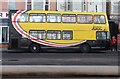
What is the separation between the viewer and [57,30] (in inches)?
1302

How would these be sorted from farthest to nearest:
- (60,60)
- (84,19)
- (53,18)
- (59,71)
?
1. (84,19)
2. (53,18)
3. (60,60)
4. (59,71)

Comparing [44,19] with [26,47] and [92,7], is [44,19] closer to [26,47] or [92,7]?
[26,47]

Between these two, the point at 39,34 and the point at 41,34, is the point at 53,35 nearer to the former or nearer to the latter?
the point at 41,34

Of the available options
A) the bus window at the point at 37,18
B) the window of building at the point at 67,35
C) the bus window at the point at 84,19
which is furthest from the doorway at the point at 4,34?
the bus window at the point at 84,19

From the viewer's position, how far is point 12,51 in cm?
3428

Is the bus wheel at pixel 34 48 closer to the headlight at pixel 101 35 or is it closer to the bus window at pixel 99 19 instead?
the headlight at pixel 101 35

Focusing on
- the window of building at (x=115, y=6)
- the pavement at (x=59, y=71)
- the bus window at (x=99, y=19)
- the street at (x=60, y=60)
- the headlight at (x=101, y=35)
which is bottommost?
the street at (x=60, y=60)

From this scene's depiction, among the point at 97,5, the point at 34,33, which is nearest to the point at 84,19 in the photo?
the point at 34,33

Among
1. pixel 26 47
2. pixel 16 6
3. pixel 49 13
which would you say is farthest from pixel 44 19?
pixel 16 6

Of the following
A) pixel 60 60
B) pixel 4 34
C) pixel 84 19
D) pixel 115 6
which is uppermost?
pixel 115 6

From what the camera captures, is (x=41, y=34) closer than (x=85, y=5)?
Yes

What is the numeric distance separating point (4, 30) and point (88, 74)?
29.3 meters

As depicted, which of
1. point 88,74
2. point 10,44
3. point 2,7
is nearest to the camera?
point 88,74

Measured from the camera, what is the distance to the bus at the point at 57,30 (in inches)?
1284
